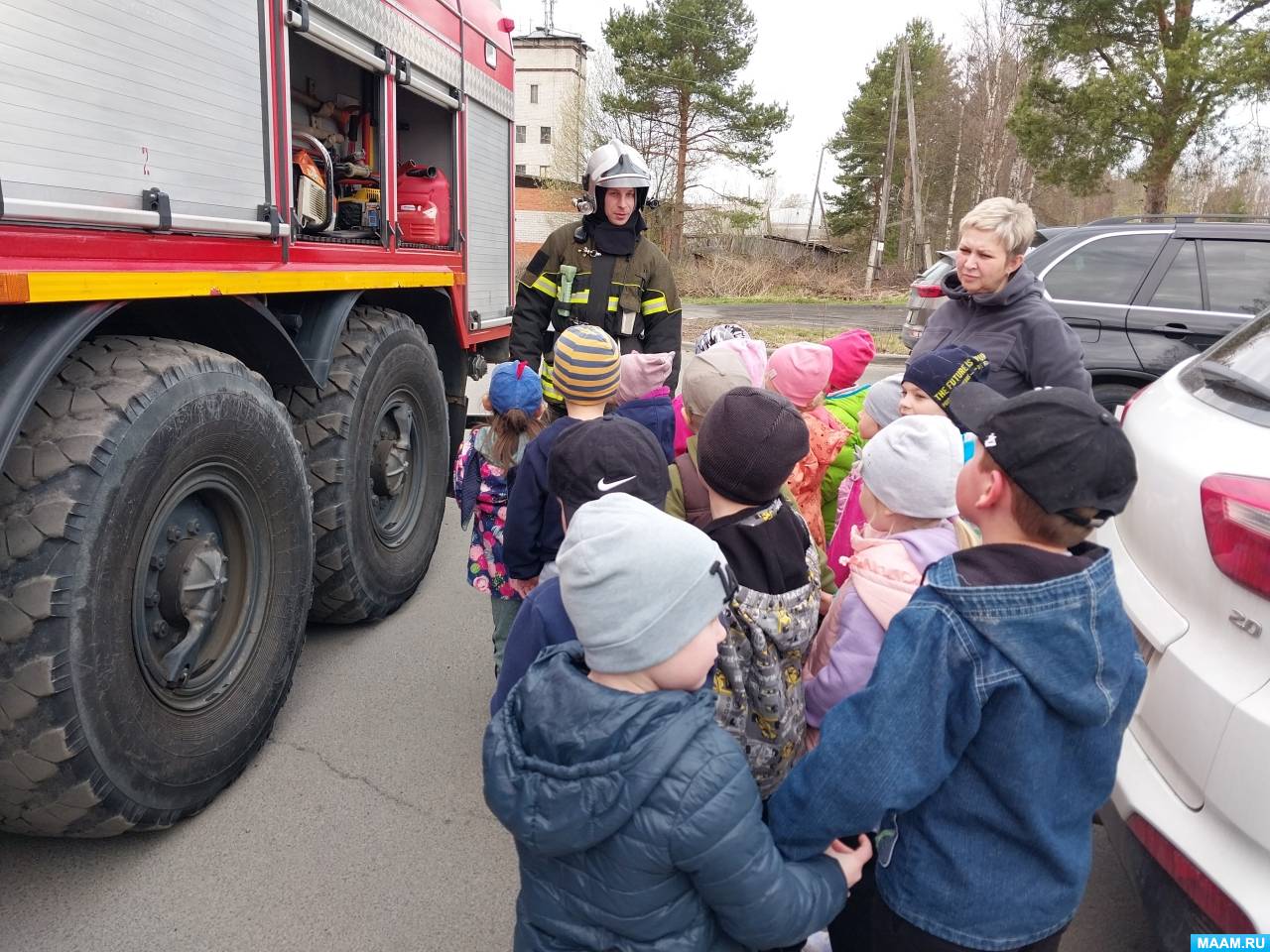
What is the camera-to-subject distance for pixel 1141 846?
1.75 m

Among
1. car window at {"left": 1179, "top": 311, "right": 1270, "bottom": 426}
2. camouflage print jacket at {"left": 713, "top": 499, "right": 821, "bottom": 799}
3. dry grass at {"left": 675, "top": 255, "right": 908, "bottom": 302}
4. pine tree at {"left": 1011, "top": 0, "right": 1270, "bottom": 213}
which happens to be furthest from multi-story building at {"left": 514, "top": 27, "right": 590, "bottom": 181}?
camouflage print jacket at {"left": 713, "top": 499, "right": 821, "bottom": 799}

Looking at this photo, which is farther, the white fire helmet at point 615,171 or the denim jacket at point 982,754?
the white fire helmet at point 615,171

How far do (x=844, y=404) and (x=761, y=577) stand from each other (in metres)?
1.90

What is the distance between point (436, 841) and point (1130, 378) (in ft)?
19.3

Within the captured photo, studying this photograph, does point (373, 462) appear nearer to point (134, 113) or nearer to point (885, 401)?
point (134, 113)

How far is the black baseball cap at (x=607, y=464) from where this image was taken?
6.70 feet

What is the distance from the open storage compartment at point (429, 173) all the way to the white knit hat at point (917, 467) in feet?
9.21

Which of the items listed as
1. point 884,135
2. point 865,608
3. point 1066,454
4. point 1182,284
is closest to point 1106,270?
point 1182,284

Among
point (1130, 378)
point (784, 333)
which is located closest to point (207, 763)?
point (1130, 378)

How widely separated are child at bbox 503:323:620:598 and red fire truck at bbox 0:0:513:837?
81 cm

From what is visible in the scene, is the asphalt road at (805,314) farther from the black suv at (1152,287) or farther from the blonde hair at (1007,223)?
the blonde hair at (1007,223)

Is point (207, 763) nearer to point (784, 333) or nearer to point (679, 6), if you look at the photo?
point (784, 333)

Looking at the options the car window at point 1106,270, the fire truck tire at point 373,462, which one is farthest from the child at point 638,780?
the car window at point 1106,270

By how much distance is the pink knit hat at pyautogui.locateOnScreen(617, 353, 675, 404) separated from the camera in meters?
3.16
